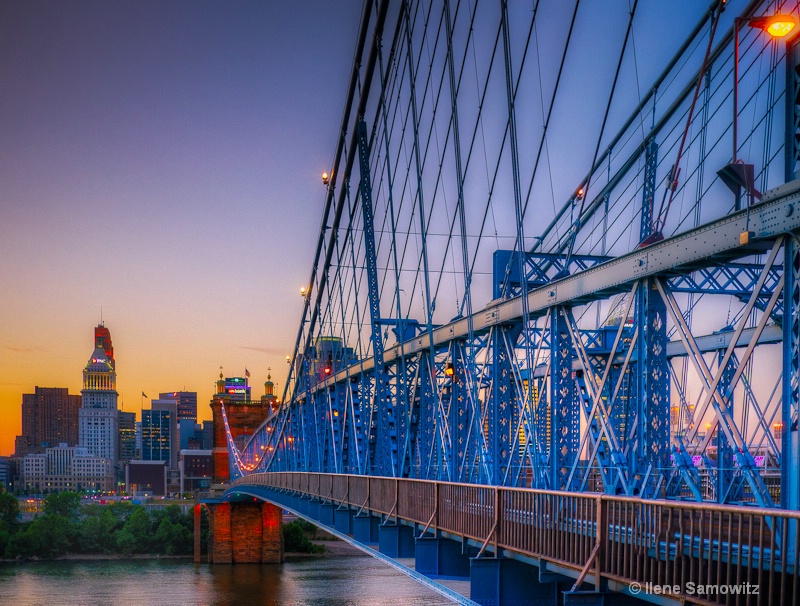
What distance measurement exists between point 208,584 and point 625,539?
2684 inches

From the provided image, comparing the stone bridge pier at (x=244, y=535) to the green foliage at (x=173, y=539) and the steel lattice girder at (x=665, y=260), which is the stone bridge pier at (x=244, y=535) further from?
the steel lattice girder at (x=665, y=260)

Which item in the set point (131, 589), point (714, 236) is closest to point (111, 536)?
point (131, 589)

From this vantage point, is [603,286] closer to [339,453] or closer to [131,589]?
[339,453]

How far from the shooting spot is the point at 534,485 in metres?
22.1

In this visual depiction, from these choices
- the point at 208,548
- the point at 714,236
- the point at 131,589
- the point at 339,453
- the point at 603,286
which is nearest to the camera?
the point at 714,236

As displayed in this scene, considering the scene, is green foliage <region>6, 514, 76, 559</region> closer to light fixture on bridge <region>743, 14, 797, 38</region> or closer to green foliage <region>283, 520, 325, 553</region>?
green foliage <region>283, 520, 325, 553</region>

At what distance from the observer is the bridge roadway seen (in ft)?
32.9

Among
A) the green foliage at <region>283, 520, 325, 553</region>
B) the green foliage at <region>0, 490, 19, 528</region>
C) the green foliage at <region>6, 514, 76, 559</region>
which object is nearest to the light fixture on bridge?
the green foliage at <region>283, 520, 325, 553</region>

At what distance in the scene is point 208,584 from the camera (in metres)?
76.1

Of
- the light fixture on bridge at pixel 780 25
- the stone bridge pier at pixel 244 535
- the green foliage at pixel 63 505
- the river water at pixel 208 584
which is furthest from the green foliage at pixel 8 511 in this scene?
the light fixture on bridge at pixel 780 25

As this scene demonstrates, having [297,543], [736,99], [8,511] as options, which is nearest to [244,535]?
[297,543]

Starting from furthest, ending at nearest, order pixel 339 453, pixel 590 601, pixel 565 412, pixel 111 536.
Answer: pixel 111 536, pixel 339 453, pixel 565 412, pixel 590 601

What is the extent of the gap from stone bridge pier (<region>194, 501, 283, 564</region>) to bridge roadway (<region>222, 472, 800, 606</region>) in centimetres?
7396

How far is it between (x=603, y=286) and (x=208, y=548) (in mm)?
82526
